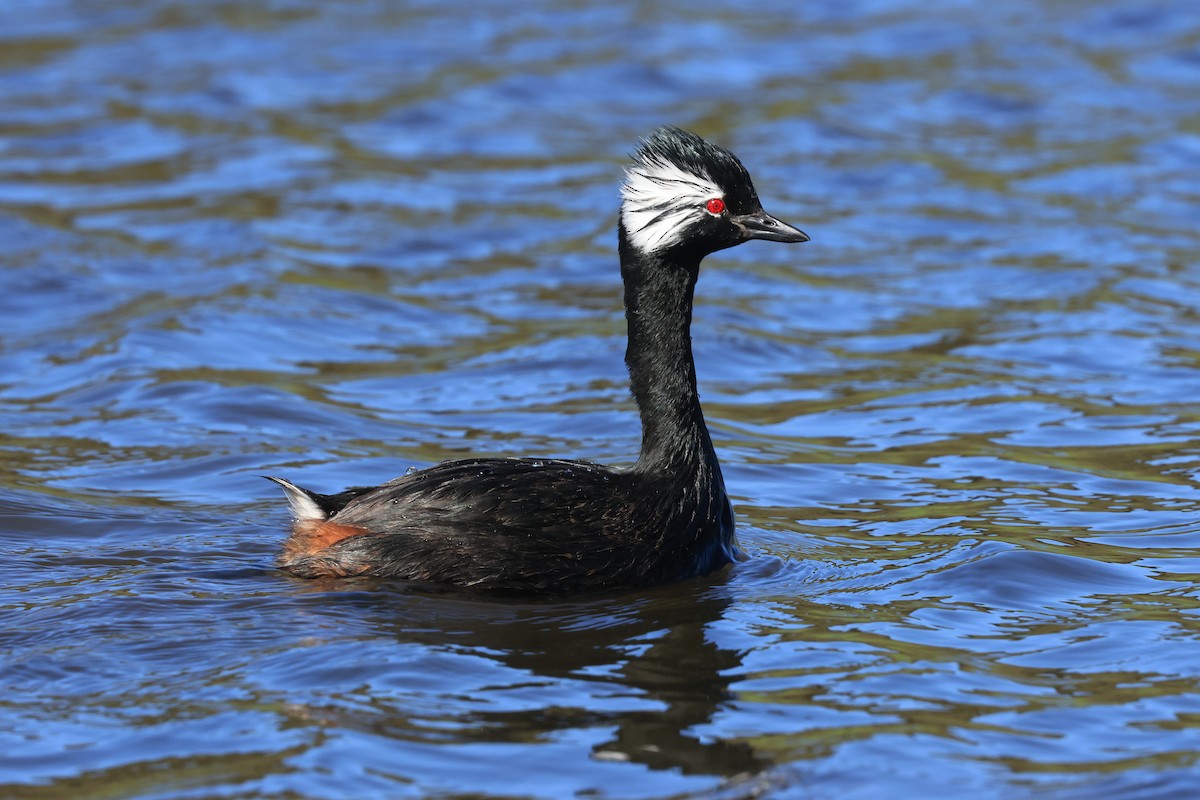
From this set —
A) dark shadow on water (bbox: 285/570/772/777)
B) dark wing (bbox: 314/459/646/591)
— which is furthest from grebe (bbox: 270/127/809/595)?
dark shadow on water (bbox: 285/570/772/777)

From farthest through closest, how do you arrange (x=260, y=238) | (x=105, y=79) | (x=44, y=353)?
(x=105, y=79)
(x=260, y=238)
(x=44, y=353)

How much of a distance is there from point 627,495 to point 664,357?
0.80 meters

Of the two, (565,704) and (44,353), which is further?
(44,353)

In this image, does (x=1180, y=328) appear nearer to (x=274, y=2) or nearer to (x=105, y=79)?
(x=105, y=79)

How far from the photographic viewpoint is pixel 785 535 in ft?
31.1

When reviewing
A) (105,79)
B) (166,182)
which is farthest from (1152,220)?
(105,79)

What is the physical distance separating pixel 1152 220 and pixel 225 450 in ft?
31.2

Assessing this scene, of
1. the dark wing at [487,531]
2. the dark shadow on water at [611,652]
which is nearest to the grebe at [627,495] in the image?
the dark wing at [487,531]

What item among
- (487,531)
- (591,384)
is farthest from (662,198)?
(591,384)

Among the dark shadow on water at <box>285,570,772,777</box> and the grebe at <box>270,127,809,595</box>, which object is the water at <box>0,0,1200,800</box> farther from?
the grebe at <box>270,127,809,595</box>

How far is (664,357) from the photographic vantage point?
8.89 metres

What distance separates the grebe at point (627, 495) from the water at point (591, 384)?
17 centimetres

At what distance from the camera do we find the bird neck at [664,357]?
8758mm

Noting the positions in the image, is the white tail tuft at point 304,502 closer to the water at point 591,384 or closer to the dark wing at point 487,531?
the dark wing at point 487,531
